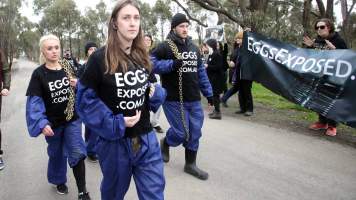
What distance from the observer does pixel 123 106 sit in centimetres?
296

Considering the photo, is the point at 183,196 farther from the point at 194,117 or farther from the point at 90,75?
the point at 90,75

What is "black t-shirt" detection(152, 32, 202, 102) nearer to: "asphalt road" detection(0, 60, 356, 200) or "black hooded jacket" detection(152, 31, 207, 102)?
"black hooded jacket" detection(152, 31, 207, 102)

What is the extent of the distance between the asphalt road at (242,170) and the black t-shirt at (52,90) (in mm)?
980

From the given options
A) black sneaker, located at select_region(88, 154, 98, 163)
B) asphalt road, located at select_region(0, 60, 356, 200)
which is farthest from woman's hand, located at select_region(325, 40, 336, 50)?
black sneaker, located at select_region(88, 154, 98, 163)

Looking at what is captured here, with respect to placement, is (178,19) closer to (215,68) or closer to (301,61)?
(301,61)

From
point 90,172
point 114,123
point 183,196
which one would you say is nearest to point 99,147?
point 114,123

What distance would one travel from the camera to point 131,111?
300 centimetres

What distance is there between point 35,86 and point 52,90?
0.59ft

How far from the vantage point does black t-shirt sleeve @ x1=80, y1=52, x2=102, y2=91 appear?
9.47ft

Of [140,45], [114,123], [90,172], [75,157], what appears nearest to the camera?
[114,123]

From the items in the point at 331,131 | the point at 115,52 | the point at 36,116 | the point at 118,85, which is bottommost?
the point at 331,131

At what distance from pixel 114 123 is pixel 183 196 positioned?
2006mm

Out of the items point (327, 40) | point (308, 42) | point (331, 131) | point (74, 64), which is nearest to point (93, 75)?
point (74, 64)

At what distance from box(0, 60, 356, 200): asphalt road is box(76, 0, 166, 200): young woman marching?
152 cm
